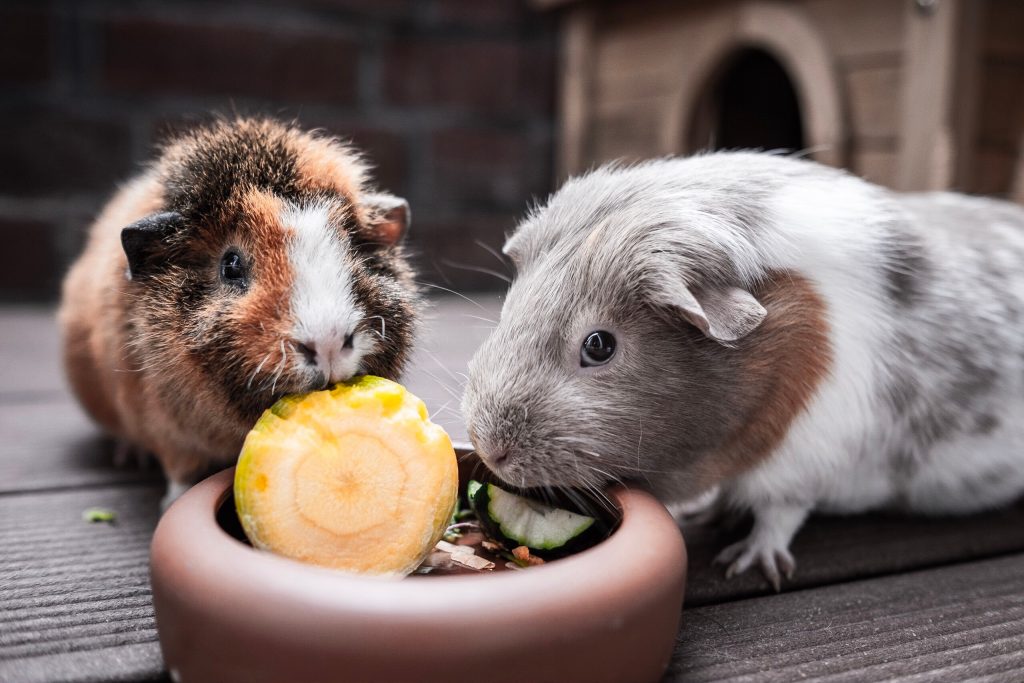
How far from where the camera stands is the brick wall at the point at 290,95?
11.3 ft

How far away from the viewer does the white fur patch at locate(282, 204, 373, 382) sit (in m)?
1.12

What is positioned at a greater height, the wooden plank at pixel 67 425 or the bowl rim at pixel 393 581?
the bowl rim at pixel 393 581

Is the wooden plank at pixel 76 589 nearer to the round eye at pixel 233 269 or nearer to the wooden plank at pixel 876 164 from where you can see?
the round eye at pixel 233 269

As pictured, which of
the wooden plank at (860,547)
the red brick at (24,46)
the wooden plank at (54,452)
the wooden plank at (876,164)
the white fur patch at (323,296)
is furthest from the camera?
the red brick at (24,46)

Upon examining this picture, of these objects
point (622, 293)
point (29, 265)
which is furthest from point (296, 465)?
point (29, 265)

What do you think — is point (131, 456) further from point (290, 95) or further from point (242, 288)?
point (290, 95)

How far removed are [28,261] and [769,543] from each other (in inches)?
128

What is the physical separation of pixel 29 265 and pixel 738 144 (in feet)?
9.80

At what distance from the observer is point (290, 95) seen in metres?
3.84

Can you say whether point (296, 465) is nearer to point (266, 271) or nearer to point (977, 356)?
point (266, 271)

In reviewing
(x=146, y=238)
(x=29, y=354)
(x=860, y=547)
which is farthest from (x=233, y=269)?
(x=29, y=354)

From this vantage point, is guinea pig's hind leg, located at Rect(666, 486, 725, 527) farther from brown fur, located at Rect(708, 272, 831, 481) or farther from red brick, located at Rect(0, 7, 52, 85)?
red brick, located at Rect(0, 7, 52, 85)

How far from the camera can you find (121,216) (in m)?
1.56

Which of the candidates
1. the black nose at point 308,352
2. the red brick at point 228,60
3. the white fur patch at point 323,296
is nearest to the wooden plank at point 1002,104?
the white fur patch at point 323,296
